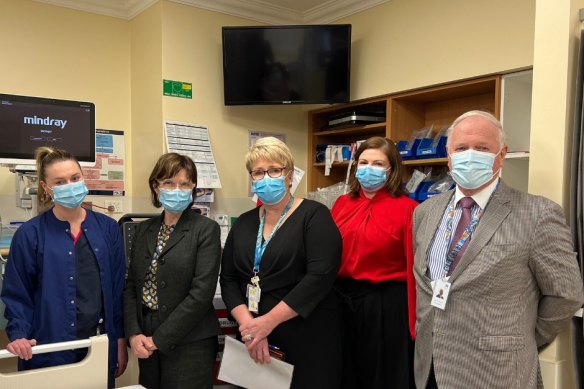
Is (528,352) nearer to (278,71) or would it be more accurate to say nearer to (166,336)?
(166,336)

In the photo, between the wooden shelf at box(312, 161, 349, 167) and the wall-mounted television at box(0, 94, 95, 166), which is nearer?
the wall-mounted television at box(0, 94, 95, 166)

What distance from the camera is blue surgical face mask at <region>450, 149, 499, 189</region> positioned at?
152cm

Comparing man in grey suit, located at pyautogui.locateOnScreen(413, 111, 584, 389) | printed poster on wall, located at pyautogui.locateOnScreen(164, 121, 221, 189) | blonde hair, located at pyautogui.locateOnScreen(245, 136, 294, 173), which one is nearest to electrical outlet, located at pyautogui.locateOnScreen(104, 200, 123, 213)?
A: printed poster on wall, located at pyautogui.locateOnScreen(164, 121, 221, 189)

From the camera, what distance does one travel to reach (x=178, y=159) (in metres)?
2.01

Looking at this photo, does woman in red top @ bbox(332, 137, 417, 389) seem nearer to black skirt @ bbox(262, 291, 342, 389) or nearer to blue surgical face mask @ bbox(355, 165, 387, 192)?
blue surgical face mask @ bbox(355, 165, 387, 192)

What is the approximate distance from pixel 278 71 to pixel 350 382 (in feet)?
7.62

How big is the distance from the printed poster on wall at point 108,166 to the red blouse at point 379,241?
7.56ft

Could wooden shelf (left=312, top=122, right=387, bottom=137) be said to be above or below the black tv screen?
below

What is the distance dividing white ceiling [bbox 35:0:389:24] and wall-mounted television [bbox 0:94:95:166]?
1032 millimetres

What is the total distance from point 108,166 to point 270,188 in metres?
2.27

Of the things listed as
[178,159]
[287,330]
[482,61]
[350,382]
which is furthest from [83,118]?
[482,61]

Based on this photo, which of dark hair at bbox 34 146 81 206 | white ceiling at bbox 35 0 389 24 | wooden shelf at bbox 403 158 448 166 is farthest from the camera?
white ceiling at bbox 35 0 389 24

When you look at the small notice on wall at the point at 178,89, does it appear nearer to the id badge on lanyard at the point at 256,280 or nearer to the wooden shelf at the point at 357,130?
the wooden shelf at the point at 357,130

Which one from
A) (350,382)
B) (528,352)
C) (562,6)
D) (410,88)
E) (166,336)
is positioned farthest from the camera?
(410,88)
